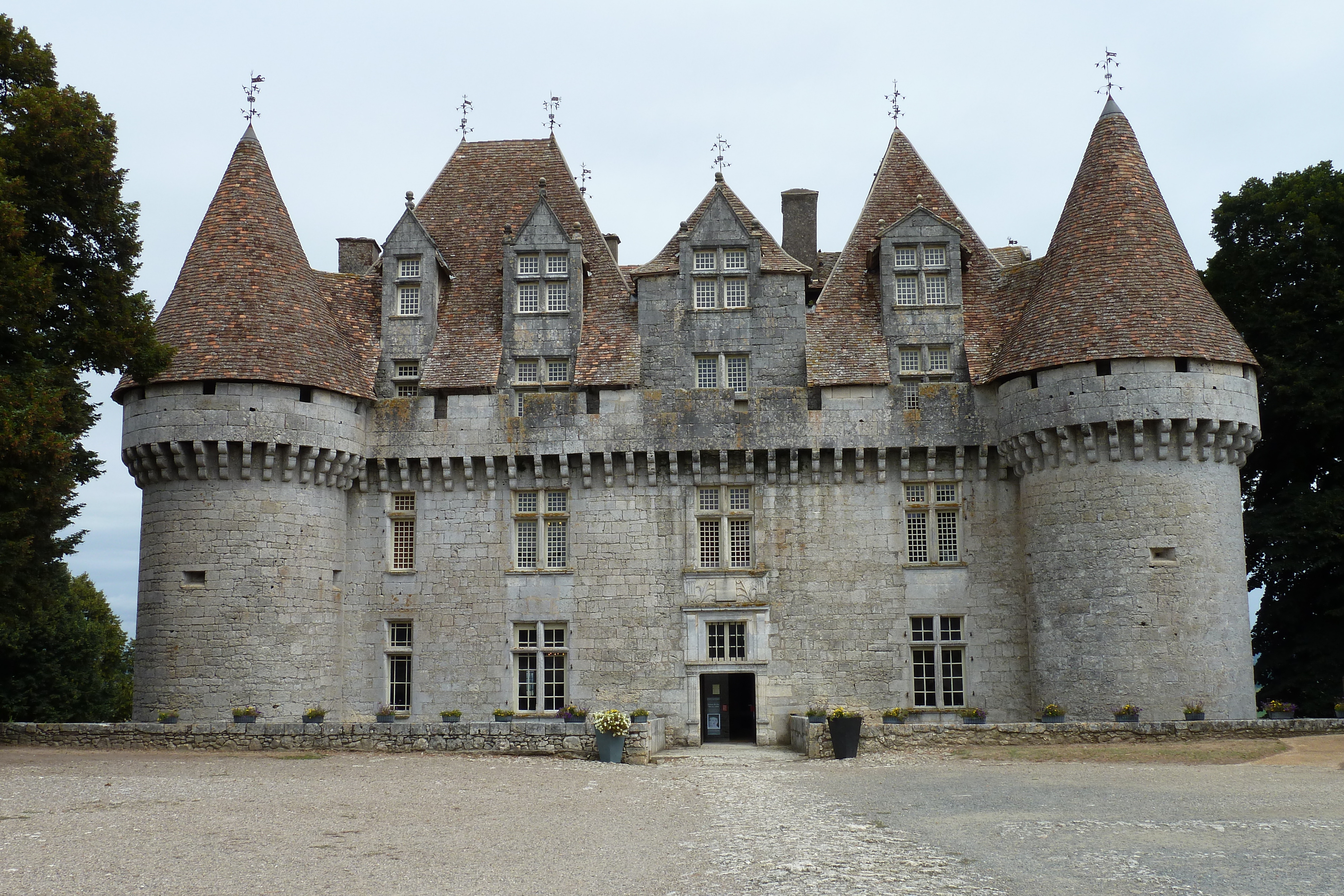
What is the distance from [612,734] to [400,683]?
21.7 ft

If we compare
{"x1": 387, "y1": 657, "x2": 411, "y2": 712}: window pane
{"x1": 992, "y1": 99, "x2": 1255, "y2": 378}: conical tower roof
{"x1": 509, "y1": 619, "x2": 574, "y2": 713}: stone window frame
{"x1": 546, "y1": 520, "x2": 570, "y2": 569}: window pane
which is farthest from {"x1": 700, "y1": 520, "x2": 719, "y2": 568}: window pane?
{"x1": 992, "y1": 99, "x2": 1255, "y2": 378}: conical tower roof

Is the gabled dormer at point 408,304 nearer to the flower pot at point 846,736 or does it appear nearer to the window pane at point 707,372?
the window pane at point 707,372

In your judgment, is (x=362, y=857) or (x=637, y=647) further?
(x=637, y=647)

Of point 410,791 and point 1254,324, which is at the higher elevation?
point 1254,324

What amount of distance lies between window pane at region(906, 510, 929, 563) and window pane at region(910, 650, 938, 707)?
1802 mm

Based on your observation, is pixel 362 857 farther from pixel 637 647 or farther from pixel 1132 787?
pixel 637 647

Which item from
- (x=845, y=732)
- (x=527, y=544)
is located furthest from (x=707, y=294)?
(x=845, y=732)

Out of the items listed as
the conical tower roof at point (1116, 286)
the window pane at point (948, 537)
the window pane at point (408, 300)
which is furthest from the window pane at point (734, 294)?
the window pane at point (408, 300)

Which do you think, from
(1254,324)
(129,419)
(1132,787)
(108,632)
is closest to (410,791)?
(1132,787)

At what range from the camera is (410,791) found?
14.6 meters

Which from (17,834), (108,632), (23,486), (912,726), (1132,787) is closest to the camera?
(17,834)

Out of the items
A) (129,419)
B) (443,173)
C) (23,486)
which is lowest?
(23,486)

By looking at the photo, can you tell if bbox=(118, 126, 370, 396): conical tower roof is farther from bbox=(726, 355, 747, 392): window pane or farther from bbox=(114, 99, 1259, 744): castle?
bbox=(726, 355, 747, 392): window pane

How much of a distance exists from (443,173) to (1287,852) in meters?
22.7
